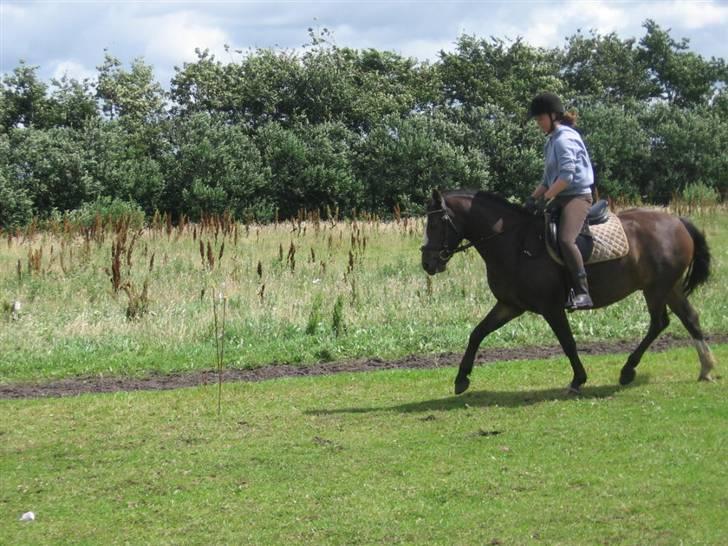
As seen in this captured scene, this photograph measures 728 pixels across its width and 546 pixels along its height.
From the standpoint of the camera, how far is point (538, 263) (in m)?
11.8

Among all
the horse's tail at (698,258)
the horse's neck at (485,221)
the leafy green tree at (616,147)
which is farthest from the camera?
the leafy green tree at (616,147)

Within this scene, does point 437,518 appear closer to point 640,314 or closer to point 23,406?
point 23,406

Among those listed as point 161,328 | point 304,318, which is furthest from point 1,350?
point 304,318

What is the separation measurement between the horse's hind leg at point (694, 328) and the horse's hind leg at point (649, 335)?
19cm

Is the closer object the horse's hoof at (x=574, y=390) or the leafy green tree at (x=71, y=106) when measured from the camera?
the horse's hoof at (x=574, y=390)

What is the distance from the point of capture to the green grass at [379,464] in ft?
25.1

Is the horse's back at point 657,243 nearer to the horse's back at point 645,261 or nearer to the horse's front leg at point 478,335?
the horse's back at point 645,261

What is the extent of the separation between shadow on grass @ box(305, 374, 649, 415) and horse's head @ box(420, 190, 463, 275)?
58.1 inches

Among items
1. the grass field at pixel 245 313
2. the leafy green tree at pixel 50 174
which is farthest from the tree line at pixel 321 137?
the grass field at pixel 245 313

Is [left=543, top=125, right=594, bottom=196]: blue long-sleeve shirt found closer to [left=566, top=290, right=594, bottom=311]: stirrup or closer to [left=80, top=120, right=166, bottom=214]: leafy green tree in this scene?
[left=566, top=290, right=594, bottom=311]: stirrup

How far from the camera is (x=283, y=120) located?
167 ft

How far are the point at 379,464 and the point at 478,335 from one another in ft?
10.7

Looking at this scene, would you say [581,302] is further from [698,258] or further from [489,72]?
[489,72]

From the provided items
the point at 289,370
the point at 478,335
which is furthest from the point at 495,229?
the point at 289,370
